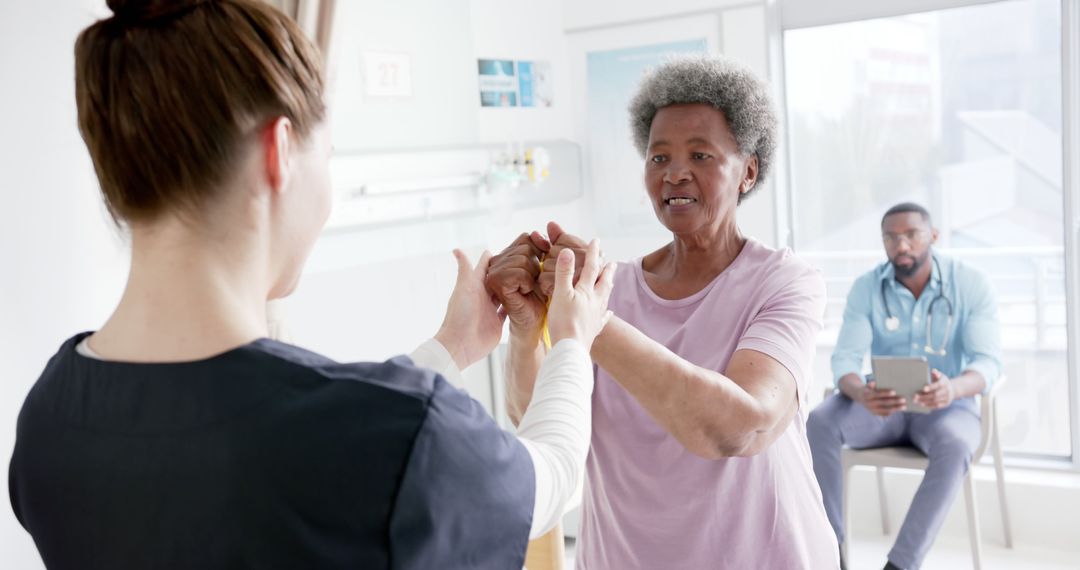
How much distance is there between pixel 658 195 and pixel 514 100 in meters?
2.50

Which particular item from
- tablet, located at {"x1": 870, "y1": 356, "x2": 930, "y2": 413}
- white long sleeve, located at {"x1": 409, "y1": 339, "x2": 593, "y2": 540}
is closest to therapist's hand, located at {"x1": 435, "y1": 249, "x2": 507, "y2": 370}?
white long sleeve, located at {"x1": 409, "y1": 339, "x2": 593, "y2": 540}

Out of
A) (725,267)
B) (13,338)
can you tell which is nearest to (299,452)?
(725,267)

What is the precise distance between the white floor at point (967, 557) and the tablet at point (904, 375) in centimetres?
68

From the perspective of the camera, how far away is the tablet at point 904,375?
319 centimetres

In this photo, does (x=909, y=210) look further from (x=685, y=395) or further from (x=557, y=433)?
(x=557, y=433)

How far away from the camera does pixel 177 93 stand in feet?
2.37

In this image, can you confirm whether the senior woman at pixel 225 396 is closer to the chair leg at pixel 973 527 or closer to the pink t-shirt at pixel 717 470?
the pink t-shirt at pixel 717 470

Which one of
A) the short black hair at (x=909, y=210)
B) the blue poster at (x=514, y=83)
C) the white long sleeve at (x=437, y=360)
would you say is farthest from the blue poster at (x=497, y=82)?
the white long sleeve at (x=437, y=360)

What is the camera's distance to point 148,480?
28.0 inches

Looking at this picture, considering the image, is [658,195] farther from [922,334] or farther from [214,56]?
[922,334]

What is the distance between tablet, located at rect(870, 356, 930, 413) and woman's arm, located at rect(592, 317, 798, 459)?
213 centimetres

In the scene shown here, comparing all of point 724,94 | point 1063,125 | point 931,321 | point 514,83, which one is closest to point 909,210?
point 931,321

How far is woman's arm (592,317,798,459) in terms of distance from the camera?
1.25 m

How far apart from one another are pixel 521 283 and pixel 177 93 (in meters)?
0.67
